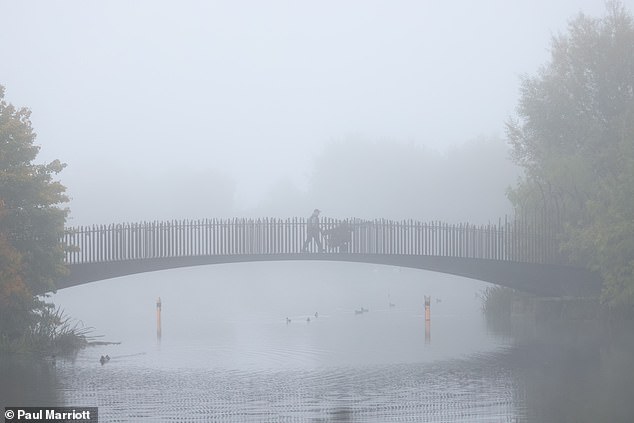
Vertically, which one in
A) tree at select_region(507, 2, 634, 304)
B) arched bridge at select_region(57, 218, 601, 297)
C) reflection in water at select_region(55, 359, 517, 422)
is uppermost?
tree at select_region(507, 2, 634, 304)

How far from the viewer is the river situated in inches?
1073

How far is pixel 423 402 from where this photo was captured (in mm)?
28656

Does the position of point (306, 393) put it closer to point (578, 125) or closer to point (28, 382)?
point (28, 382)

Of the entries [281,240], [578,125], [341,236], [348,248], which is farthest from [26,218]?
[578,125]

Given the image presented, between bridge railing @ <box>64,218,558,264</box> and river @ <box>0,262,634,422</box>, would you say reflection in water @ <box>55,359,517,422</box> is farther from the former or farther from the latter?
bridge railing @ <box>64,218,558,264</box>

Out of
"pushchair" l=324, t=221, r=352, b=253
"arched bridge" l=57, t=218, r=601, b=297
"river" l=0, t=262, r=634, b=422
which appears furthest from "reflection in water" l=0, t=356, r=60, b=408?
"pushchair" l=324, t=221, r=352, b=253

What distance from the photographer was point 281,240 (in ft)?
160

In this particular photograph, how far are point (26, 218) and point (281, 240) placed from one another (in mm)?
13089

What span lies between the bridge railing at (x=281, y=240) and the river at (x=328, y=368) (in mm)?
3332

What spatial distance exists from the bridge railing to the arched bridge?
0.04 metres

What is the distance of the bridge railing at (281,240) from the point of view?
1785 inches

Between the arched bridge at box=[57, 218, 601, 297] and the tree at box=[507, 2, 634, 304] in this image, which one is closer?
the arched bridge at box=[57, 218, 601, 297]

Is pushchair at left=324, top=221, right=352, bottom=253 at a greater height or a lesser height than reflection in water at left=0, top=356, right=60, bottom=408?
greater

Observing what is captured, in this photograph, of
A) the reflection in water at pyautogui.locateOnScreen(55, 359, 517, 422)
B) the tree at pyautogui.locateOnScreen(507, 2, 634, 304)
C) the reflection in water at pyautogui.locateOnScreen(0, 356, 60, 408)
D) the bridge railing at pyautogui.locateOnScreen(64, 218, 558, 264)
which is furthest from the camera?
the tree at pyautogui.locateOnScreen(507, 2, 634, 304)
